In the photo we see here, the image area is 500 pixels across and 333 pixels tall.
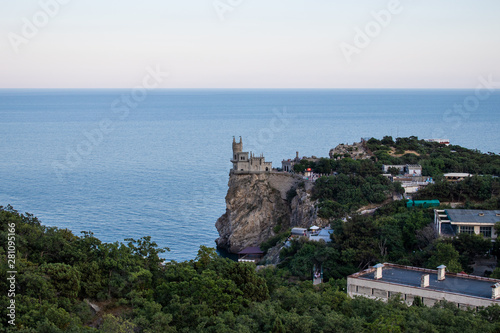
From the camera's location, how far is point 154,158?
90312 mm

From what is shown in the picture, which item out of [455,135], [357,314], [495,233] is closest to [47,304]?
[357,314]

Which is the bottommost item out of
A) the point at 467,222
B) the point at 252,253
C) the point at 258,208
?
the point at 252,253

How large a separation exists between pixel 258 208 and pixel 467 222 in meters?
21.0

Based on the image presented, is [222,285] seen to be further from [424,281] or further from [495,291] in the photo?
[495,291]

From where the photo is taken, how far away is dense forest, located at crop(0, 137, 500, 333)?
66.3 ft

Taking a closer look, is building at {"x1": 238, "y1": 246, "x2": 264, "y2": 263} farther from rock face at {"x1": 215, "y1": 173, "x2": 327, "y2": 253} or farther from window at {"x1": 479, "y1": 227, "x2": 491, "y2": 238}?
window at {"x1": 479, "y1": 227, "x2": 491, "y2": 238}

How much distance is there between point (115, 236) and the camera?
4712 cm

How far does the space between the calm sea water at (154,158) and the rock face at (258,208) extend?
2.07m

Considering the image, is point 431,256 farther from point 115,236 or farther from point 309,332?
point 115,236

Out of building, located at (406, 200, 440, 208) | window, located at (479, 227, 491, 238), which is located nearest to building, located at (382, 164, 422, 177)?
building, located at (406, 200, 440, 208)

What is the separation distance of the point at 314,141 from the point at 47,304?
90.1 meters

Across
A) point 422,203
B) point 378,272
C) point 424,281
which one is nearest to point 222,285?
point 378,272

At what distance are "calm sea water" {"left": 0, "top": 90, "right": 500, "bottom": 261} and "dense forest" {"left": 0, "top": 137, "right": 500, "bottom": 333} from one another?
14.6 meters

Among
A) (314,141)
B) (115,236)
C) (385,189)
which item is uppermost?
(314,141)
